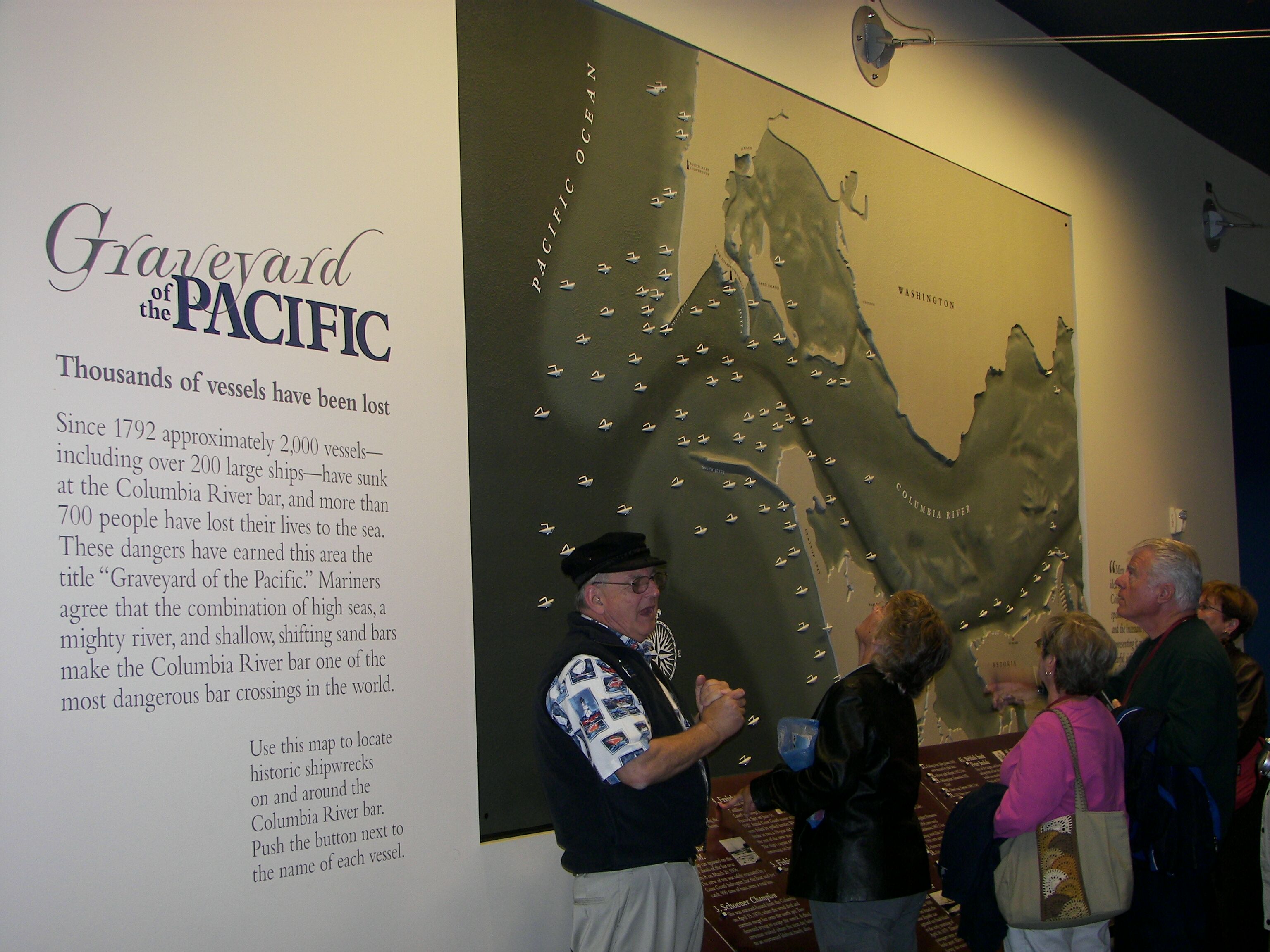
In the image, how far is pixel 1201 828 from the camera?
317cm

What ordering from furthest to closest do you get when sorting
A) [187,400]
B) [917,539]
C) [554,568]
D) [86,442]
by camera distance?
1. [917,539]
2. [554,568]
3. [187,400]
4. [86,442]

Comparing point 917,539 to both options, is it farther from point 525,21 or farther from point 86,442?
point 86,442

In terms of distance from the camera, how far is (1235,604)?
4.23 m

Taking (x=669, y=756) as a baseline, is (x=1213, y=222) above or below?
above

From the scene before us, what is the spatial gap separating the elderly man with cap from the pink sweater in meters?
0.86

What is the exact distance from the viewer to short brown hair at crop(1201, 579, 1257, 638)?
4207 mm

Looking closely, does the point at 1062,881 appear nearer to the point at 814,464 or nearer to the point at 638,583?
the point at 638,583

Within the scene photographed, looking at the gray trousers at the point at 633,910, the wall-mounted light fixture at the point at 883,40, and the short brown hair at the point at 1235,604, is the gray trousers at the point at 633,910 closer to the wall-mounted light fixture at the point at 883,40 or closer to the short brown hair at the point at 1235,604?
the short brown hair at the point at 1235,604

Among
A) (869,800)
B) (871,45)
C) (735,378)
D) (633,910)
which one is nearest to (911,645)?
(869,800)

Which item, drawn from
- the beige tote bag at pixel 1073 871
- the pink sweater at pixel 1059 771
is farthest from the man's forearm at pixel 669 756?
the beige tote bag at pixel 1073 871

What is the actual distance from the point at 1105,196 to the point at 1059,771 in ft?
13.3

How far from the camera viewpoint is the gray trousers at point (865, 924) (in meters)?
2.76

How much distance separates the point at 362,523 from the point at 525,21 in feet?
5.13

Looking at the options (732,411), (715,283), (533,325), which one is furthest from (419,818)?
(715,283)
